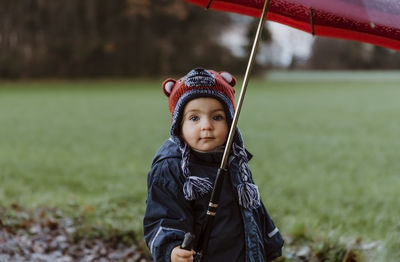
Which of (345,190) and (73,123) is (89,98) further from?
(345,190)

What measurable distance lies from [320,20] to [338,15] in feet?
0.32

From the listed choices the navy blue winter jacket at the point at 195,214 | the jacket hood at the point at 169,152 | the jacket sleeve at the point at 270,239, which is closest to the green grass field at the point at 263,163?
the jacket sleeve at the point at 270,239

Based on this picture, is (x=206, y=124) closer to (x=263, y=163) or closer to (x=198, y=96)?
(x=198, y=96)

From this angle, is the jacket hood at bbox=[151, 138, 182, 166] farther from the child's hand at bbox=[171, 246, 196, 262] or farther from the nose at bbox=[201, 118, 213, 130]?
the child's hand at bbox=[171, 246, 196, 262]

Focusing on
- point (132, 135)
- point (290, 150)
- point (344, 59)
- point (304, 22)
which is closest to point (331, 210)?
point (304, 22)

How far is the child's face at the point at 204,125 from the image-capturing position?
2164mm

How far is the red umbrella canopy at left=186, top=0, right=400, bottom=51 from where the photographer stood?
7.23 ft

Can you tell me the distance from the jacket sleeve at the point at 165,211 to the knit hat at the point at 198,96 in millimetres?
47

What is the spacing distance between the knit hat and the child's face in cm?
2

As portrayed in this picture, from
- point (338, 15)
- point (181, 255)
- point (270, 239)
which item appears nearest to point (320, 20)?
point (338, 15)

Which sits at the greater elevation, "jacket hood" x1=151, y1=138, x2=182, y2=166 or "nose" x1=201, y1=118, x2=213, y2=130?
"nose" x1=201, y1=118, x2=213, y2=130

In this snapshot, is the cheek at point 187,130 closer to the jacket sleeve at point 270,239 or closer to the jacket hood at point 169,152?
the jacket hood at point 169,152

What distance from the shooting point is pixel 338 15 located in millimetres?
2307

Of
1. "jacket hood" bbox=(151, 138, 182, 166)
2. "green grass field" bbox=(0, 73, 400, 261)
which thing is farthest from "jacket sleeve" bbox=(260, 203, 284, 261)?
"green grass field" bbox=(0, 73, 400, 261)
